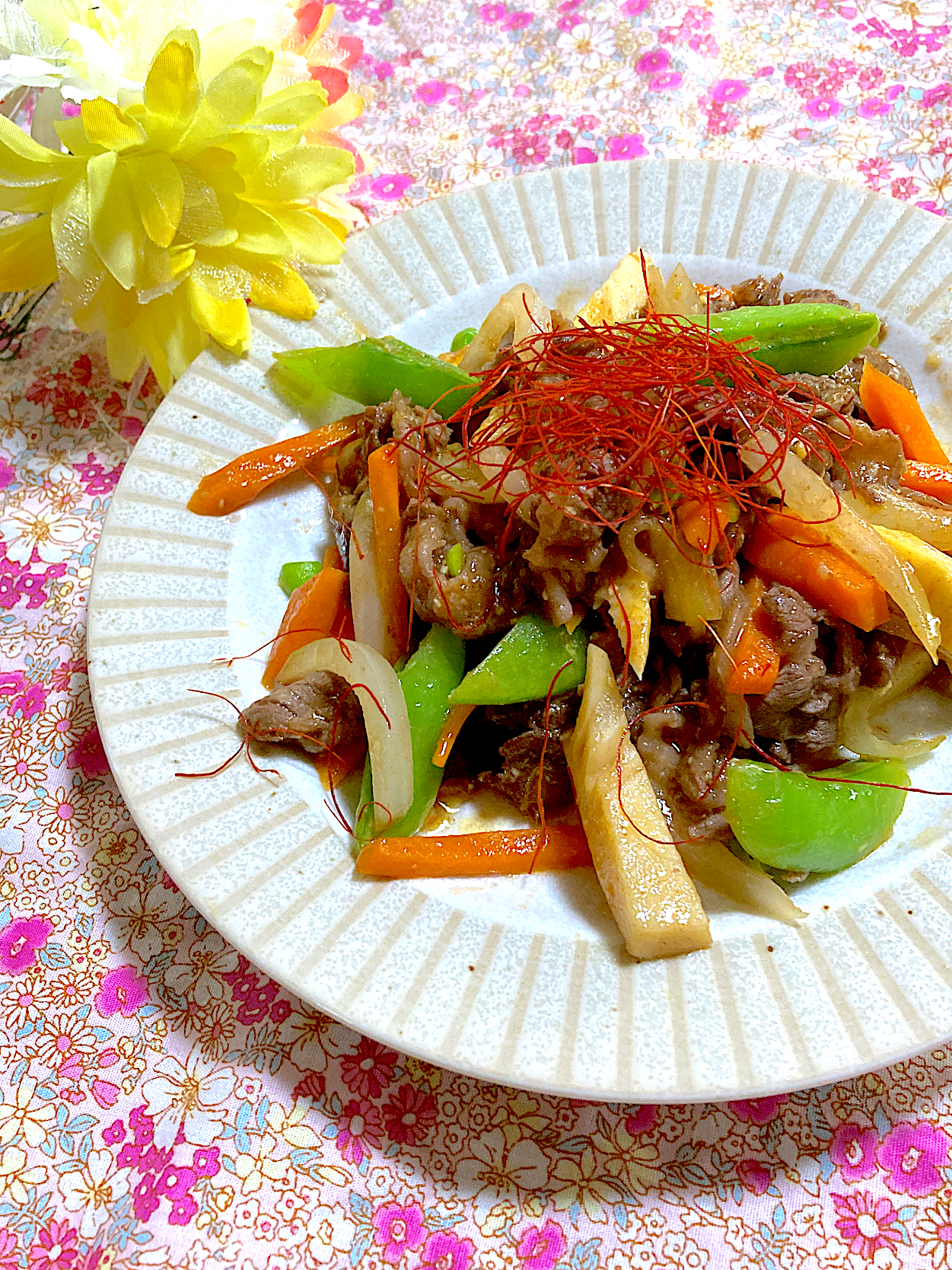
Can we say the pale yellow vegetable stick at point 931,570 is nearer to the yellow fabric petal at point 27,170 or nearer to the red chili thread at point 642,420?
the red chili thread at point 642,420

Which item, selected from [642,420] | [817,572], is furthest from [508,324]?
[817,572]

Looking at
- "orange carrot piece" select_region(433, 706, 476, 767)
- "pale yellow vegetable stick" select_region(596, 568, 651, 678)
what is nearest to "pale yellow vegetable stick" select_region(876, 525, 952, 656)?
"pale yellow vegetable stick" select_region(596, 568, 651, 678)

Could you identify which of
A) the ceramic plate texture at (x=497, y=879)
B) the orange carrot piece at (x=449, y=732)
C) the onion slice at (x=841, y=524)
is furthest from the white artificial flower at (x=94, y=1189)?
the onion slice at (x=841, y=524)

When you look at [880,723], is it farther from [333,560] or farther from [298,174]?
[298,174]

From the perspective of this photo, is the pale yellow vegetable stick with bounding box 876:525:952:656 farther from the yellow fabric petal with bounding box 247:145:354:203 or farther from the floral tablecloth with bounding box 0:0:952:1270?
the yellow fabric petal with bounding box 247:145:354:203

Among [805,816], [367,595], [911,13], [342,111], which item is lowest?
[367,595]

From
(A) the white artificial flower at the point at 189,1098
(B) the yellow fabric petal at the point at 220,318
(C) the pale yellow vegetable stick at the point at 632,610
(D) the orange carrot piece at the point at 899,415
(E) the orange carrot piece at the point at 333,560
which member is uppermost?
(D) the orange carrot piece at the point at 899,415

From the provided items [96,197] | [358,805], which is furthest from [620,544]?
[96,197]
